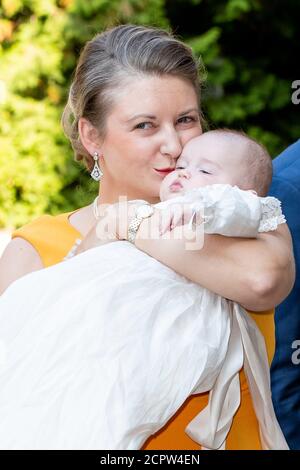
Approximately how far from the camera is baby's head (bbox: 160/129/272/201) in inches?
86.4

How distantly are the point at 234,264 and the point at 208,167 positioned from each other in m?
0.28

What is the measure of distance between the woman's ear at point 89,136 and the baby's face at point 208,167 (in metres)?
0.38

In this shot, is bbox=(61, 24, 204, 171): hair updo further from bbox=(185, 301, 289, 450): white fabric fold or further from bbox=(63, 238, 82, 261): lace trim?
bbox=(185, 301, 289, 450): white fabric fold

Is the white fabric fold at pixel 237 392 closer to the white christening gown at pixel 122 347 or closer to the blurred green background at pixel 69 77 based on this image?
the white christening gown at pixel 122 347

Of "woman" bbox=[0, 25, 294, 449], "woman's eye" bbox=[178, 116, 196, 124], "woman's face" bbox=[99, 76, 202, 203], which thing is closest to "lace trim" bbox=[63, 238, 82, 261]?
"woman" bbox=[0, 25, 294, 449]

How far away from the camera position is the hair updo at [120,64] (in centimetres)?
247

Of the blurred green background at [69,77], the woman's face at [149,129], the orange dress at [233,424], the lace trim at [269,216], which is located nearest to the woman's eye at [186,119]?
the woman's face at [149,129]

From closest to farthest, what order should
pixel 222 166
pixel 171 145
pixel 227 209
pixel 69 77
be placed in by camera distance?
→ pixel 227 209, pixel 222 166, pixel 171 145, pixel 69 77

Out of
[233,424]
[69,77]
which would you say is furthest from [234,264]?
[69,77]

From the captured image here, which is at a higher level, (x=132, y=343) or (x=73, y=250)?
(x=73, y=250)

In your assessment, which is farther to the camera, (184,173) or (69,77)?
(69,77)

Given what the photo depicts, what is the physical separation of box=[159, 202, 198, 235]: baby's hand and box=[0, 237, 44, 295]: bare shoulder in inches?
22.7

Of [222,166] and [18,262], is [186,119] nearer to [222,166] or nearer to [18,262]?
[222,166]

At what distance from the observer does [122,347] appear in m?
1.95
